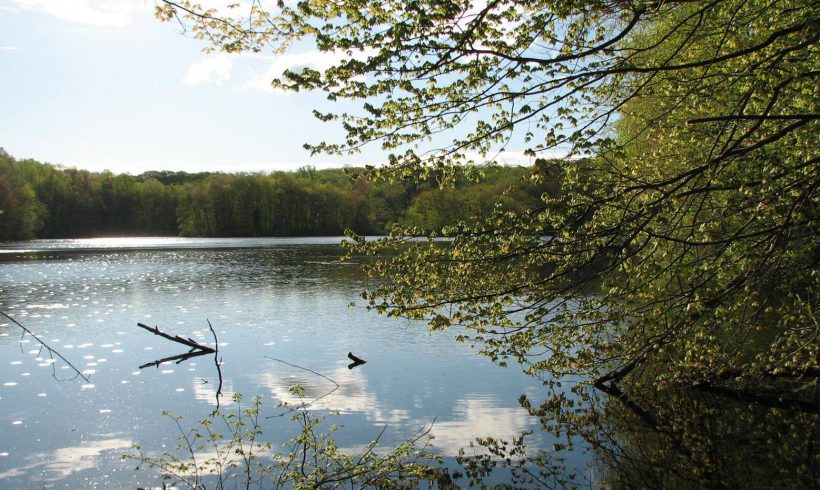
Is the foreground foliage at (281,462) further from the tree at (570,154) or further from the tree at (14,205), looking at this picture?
the tree at (14,205)

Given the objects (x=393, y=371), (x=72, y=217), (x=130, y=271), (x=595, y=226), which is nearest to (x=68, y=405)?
(x=393, y=371)

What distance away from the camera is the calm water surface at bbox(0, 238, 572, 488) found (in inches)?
448

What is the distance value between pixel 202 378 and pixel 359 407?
15.5ft

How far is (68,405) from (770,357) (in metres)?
12.9

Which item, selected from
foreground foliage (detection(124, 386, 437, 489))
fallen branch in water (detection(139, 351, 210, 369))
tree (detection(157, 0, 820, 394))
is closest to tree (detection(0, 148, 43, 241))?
fallen branch in water (detection(139, 351, 210, 369))

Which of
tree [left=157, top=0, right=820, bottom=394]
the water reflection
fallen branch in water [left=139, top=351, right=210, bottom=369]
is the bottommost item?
the water reflection

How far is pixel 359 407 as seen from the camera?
13.7m

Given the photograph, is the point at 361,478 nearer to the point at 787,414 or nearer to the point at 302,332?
the point at 787,414

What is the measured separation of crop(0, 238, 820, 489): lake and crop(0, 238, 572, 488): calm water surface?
55 millimetres

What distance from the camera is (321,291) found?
111ft

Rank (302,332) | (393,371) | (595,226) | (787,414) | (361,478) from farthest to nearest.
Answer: (302,332) → (393,371) → (787,414) → (361,478) → (595,226)

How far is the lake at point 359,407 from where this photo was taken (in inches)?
401

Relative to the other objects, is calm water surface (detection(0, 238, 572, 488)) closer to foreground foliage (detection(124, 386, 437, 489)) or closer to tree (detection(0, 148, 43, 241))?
foreground foliage (detection(124, 386, 437, 489))

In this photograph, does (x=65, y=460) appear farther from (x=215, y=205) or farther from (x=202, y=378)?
(x=215, y=205)
